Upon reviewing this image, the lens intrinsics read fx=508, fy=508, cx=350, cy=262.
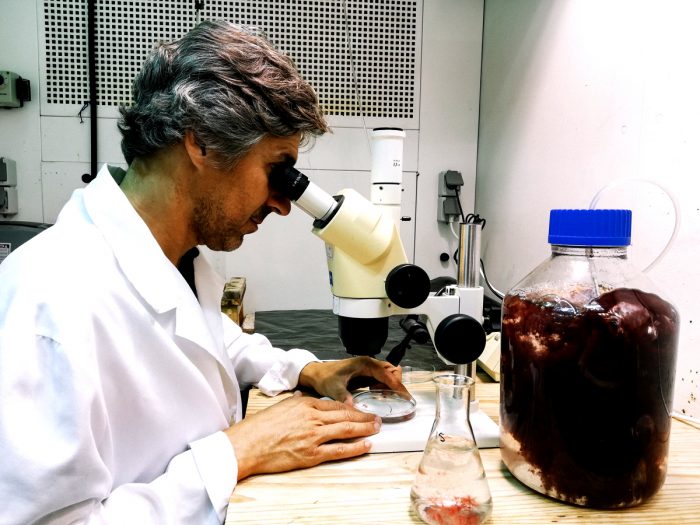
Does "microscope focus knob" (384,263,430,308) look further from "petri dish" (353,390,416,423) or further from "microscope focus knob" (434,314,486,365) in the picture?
"petri dish" (353,390,416,423)

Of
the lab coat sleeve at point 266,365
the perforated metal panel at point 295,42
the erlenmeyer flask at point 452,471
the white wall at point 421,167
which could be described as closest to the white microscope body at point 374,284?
the erlenmeyer flask at point 452,471

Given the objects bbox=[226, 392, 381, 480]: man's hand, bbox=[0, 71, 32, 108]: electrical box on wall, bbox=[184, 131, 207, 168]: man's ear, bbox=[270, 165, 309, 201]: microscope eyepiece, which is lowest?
bbox=[226, 392, 381, 480]: man's hand

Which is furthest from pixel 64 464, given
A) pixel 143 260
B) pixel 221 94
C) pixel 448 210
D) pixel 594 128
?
pixel 448 210

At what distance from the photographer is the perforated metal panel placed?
214cm

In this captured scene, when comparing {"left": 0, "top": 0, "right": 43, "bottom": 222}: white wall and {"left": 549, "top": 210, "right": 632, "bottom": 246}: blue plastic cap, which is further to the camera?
{"left": 0, "top": 0, "right": 43, "bottom": 222}: white wall

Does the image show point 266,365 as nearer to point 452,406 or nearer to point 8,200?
point 452,406

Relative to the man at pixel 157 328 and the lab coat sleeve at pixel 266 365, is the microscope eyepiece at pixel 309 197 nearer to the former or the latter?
the man at pixel 157 328

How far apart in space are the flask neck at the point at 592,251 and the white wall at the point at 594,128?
400 millimetres

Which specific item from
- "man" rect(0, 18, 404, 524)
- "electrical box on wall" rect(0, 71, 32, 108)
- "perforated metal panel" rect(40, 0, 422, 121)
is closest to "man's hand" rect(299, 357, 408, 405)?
"man" rect(0, 18, 404, 524)

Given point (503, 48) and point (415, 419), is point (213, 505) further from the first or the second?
point (503, 48)

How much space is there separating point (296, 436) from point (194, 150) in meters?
0.61

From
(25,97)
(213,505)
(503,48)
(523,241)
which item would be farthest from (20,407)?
(503,48)

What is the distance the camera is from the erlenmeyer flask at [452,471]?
29.2 inches

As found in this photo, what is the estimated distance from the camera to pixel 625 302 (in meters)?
0.75
